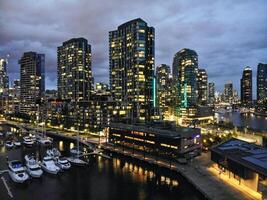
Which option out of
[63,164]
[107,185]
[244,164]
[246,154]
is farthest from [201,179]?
[63,164]

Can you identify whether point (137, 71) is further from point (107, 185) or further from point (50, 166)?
point (107, 185)

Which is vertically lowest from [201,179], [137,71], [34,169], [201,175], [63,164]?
[63,164]

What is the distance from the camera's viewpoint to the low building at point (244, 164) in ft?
178

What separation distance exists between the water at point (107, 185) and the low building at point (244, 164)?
10.5 m

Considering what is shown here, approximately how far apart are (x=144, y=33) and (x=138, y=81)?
106ft

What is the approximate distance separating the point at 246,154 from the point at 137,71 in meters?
120

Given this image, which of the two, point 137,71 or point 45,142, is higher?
point 137,71

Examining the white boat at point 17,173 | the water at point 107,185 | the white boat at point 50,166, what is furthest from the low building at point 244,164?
the white boat at point 17,173

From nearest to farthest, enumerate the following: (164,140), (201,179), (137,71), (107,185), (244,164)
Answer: (244,164) → (201,179) → (107,185) → (164,140) → (137,71)

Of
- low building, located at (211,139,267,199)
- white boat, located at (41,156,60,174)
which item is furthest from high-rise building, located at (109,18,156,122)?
low building, located at (211,139,267,199)

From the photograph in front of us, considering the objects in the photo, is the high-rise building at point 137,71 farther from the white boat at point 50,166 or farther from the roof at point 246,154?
the roof at point 246,154

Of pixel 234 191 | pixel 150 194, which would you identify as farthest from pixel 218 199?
pixel 150 194

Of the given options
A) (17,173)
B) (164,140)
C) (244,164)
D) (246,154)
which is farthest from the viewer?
(164,140)

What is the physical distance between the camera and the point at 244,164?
2259 inches
